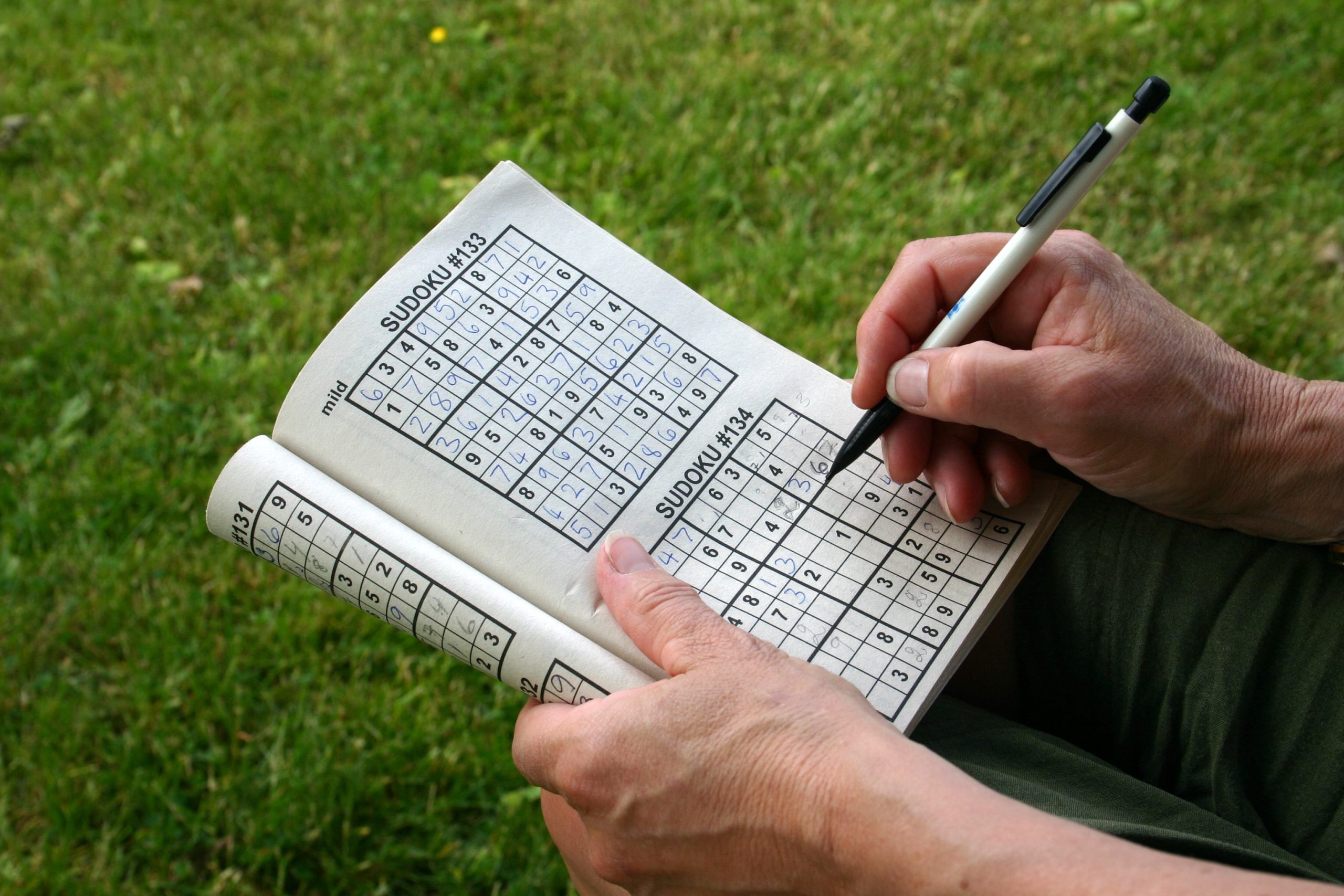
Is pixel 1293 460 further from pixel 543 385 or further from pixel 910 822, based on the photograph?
pixel 543 385

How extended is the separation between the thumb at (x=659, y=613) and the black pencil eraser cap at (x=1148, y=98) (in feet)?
1.84

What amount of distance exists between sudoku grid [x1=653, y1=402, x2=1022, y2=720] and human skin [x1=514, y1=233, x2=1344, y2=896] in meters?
0.04

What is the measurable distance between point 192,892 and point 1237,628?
1290 millimetres

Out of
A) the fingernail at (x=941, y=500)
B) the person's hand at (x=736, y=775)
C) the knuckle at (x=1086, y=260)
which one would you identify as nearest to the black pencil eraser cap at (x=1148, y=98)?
the knuckle at (x=1086, y=260)

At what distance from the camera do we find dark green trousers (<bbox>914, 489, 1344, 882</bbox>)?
0.88 m

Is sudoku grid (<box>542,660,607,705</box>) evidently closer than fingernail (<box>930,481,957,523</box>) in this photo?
Yes

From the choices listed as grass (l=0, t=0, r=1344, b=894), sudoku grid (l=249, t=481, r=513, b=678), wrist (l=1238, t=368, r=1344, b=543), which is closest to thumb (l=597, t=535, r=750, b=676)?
sudoku grid (l=249, t=481, r=513, b=678)

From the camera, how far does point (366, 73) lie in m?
2.40

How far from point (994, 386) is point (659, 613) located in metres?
0.37

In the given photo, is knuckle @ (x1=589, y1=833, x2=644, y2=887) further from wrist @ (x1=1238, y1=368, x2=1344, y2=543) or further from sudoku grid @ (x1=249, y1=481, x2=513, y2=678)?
wrist @ (x1=1238, y1=368, x2=1344, y2=543)

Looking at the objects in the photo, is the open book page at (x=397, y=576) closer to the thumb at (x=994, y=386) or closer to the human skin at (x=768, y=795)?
the human skin at (x=768, y=795)

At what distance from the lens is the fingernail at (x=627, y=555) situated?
3.12ft

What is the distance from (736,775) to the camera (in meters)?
0.80

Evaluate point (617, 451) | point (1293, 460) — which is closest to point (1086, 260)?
point (1293, 460)
